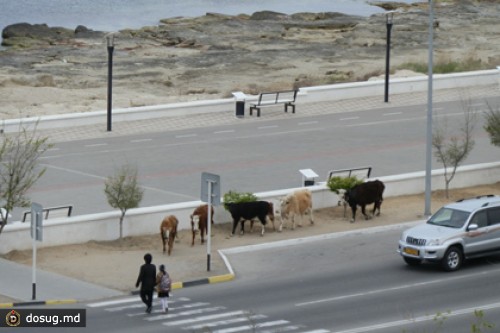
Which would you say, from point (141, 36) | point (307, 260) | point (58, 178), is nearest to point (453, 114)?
point (58, 178)

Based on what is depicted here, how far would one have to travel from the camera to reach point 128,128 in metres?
47.1

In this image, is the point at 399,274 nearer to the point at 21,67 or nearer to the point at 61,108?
the point at 61,108

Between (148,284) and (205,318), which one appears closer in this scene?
(205,318)

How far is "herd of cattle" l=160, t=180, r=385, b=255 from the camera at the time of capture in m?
31.7

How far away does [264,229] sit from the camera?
3403 centimetres

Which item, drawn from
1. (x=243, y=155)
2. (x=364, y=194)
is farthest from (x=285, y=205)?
(x=243, y=155)

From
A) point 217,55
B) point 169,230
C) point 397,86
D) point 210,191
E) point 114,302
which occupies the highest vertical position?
point 217,55

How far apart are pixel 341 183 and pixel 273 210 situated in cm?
243

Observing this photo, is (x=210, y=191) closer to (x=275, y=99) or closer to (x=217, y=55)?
(x=275, y=99)

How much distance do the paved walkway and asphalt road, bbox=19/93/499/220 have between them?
2.38 ft

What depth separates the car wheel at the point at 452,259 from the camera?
29.9 meters

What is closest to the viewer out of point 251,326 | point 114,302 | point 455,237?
point 251,326

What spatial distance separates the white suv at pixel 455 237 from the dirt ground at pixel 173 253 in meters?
3.98

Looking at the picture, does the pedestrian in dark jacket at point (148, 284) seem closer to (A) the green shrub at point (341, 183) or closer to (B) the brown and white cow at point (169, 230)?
(B) the brown and white cow at point (169, 230)
